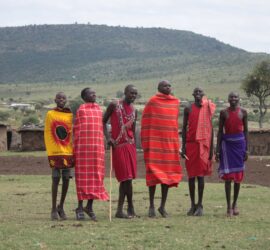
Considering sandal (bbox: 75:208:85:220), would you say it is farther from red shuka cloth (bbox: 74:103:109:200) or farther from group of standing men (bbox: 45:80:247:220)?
red shuka cloth (bbox: 74:103:109:200)

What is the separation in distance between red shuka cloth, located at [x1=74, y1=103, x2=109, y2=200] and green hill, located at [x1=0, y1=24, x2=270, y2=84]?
279ft

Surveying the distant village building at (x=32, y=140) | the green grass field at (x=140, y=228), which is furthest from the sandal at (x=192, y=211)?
the distant village building at (x=32, y=140)

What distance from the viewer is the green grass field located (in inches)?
368

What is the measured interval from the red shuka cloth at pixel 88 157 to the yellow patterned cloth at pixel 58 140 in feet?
0.50

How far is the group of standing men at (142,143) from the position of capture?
12000 millimetres

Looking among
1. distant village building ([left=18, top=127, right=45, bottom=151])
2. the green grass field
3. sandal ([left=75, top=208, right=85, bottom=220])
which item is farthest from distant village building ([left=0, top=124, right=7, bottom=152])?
sandal ([left=75, top=208, right=85, bottom=220])

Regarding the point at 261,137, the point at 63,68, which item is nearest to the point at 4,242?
the point at 261,137

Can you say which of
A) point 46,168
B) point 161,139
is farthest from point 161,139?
point 46,168

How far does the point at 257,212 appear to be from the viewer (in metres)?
12.9

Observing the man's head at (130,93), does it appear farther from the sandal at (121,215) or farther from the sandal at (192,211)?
the sandal at (192,211)

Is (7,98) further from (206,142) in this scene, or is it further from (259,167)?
(206,142)

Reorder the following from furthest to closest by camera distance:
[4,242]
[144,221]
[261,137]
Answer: [261,137]
[144,221]
[4,242]

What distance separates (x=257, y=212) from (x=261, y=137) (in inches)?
770

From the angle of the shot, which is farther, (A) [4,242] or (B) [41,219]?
(B) [41,219]
